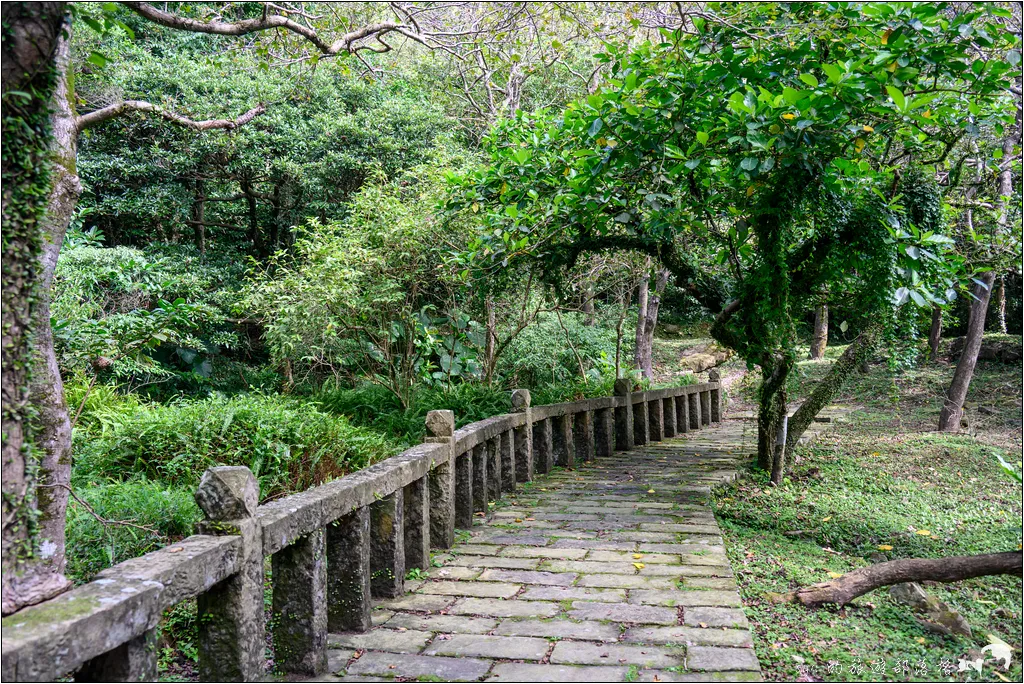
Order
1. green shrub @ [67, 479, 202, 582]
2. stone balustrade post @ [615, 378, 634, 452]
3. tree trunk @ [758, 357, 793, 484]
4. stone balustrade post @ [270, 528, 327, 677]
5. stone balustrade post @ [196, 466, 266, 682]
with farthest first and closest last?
stone balustrade post @ [615, 378, 634, 452], tree trunk @ [758, 357, 793, 484], green shrub @ [67, 479, 202, 582], stone balustrade post @ [270, 528, 327, 677], stone balustrade post @ [196, 466, 266, 682]

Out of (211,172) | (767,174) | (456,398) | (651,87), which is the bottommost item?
(456,398)

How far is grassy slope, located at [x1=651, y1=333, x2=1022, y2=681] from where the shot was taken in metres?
3.65

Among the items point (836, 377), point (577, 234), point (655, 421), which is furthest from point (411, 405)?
point (836, 377)

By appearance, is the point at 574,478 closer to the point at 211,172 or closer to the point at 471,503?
the point at 471,503

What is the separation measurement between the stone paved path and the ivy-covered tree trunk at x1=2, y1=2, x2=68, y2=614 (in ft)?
4.63

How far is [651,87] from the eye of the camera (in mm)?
5664

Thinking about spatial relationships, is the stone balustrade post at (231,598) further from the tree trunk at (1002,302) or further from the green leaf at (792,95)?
the tree trunk at (1002,302)

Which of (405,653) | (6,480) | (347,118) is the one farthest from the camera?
(347,118)

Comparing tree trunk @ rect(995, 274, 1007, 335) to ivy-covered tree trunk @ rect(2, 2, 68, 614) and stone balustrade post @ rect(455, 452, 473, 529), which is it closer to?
stone balustrade post @ rect(455, 452, 473, 529)

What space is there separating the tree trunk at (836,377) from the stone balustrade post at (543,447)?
2474 mm

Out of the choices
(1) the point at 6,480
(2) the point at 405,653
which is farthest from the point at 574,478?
(1) the point at 6,480

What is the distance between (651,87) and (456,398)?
13.7ft

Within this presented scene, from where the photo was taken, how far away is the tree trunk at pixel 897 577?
14.1ft

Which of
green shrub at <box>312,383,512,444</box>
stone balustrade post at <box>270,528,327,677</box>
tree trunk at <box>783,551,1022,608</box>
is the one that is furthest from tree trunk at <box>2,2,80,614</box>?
green shrub at <box>312,383,512,444</box>
